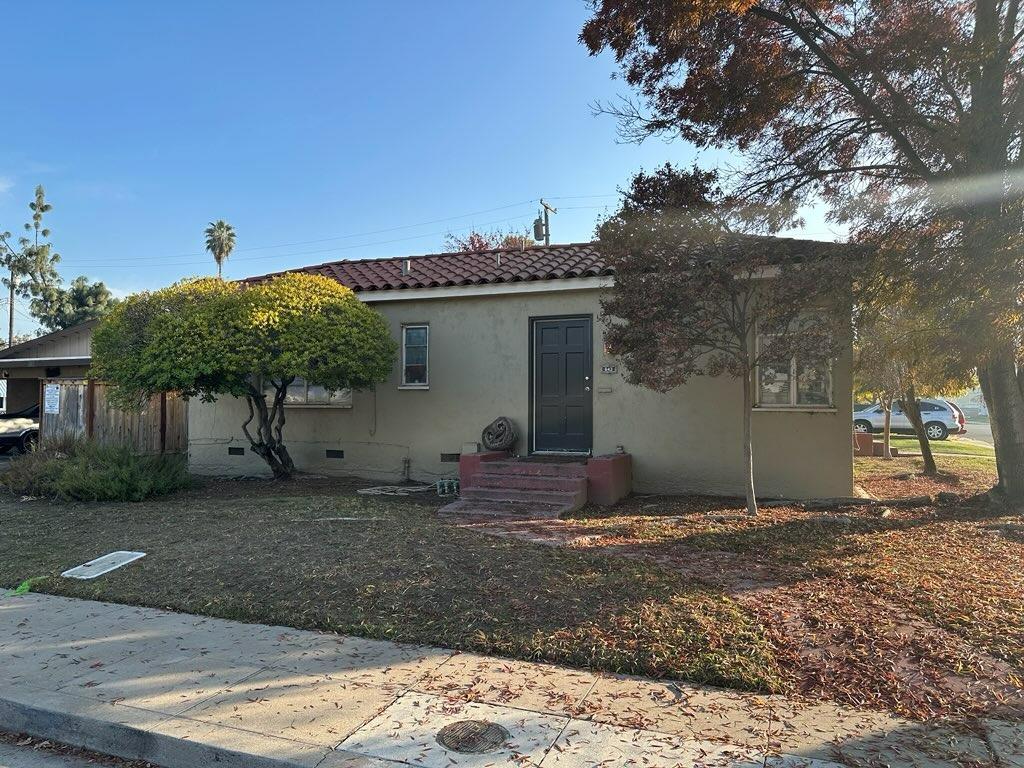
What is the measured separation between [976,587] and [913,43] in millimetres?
5288

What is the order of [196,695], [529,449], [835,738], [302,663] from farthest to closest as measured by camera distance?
[529,449]
[302,663]
[196,695]
[835,738]

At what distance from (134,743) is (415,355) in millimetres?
8675

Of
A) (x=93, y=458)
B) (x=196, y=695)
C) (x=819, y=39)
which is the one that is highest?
(x=819, y=39)

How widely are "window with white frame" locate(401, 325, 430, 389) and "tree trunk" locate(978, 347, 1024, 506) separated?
7882mm

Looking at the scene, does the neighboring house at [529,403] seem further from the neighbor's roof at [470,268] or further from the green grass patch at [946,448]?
the green grass patch at [946,448]

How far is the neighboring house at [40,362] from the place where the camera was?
992 inches

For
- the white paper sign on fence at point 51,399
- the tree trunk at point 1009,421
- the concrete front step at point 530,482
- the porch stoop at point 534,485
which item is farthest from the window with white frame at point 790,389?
the white paper sign on fence at point 51,399

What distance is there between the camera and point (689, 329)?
7.67m

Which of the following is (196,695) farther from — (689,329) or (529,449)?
(529,449)

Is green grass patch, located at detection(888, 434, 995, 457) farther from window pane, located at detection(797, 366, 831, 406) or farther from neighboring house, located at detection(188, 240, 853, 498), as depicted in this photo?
neighboring house, located at detection(188, 240, 853, 498)

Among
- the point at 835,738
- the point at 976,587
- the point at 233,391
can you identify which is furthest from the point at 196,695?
the point at 233,391

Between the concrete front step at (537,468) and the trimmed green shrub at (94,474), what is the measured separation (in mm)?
4941

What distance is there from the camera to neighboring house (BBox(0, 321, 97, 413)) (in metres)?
25.2

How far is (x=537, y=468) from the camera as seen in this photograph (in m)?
9.55
